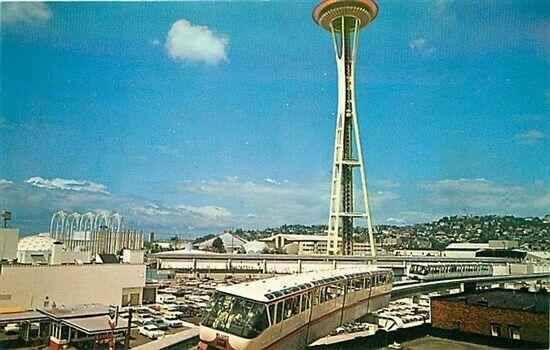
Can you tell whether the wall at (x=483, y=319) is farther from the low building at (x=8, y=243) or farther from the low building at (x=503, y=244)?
the low building at (x=503, y=244)

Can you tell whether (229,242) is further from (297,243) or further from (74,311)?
(74,311)

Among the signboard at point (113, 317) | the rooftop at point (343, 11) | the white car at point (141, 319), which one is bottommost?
the white car at point (141, 319)

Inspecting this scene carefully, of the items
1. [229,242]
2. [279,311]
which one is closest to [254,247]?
[229,242]

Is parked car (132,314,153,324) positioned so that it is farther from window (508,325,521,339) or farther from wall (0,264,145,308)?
window (508,325,521,339)

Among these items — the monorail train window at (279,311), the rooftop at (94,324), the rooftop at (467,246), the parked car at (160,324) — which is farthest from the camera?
the rooftop at (467,246)

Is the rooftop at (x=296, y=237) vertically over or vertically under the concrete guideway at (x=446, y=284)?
over

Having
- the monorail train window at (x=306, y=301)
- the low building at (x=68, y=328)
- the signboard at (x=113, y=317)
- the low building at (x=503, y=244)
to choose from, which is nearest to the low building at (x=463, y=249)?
the low building at (x=503, y=244)
